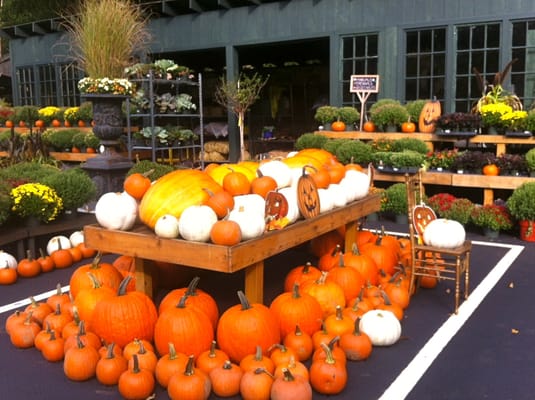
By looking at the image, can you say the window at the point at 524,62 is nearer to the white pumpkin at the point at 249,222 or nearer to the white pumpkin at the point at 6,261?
the white pumpkin at the point at 249,222

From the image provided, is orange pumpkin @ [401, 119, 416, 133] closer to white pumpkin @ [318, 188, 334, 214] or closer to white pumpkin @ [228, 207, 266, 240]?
white pumpkin @ [318, 188, 334, 214]

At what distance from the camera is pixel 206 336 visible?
359cm

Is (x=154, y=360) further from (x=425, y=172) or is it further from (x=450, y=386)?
(x=425, y=172)

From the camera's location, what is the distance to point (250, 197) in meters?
4.12

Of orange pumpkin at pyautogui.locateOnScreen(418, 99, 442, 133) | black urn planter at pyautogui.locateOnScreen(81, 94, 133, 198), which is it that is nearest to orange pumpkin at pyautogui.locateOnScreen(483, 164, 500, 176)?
orange pumpkin at pyautogui.locateOnScreen(418, 99, 442, 133)

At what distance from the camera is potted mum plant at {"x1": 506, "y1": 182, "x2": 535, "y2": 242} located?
6.72 m

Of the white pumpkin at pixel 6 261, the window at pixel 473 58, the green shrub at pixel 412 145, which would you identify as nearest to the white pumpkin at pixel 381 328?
the white pumpkin at pixel 6 261

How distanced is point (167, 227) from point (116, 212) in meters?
0.44

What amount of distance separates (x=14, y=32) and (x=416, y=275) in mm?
16430

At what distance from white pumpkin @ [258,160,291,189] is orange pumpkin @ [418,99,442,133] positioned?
522cm

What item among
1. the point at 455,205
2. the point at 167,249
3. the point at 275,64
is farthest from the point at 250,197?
the point at 275,64

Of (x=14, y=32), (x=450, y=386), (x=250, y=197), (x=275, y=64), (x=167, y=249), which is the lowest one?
(x=450, y=386)

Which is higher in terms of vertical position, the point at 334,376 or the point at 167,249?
the point at 167,249

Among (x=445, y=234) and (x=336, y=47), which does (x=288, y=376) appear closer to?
(x=445, y=234)
